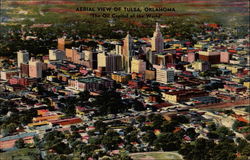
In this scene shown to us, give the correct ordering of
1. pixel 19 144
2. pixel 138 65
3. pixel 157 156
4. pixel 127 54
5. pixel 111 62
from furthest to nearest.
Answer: pixel 127 54 → pixel 111 62 → pixel 138 65 → pixel 19 144 → pixel 157 156

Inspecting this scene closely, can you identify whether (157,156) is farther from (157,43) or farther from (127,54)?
(157,43)

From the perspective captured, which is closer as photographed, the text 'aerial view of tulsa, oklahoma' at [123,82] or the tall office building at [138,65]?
the text 'aerial view of tulsa, oklahoma' at [123,82]

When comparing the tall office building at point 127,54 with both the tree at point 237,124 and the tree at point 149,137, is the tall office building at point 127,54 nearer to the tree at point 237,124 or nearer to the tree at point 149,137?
the tree at point 237,124

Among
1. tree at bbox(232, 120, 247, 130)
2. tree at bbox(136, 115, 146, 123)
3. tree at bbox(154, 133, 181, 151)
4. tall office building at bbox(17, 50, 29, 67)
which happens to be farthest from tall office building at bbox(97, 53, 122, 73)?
tree at bbox(154, 133, 181, 151)

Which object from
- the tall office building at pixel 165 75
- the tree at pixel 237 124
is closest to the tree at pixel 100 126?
the tree at pixel 237 124

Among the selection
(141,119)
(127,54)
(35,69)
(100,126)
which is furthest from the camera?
(127,54)

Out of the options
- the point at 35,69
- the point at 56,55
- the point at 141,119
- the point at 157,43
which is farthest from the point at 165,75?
the point at 56,55
